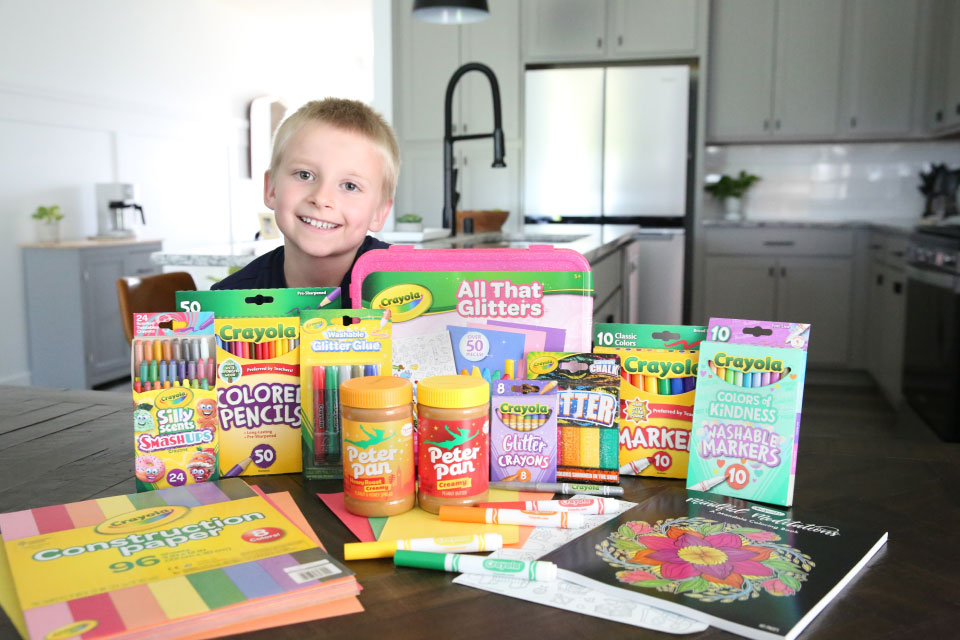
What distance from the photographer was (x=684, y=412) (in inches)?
31.9

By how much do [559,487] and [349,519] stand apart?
0.68ft

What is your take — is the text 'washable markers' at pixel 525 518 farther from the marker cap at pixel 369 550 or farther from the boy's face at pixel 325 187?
the boy's face at pixel 325 187

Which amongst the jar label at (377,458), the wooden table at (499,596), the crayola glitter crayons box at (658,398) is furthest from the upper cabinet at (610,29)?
the jar label at (377,458)

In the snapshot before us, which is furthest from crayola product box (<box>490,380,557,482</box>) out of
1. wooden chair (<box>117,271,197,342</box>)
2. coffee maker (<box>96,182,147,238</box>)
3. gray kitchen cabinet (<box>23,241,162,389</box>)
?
coffee maker (<box>96,182,147,238</box>)

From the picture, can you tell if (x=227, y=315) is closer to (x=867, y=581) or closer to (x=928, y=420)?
(x=867, y=581)

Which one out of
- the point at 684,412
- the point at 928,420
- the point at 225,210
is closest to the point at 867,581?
the point at 684,412

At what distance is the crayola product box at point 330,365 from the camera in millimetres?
793

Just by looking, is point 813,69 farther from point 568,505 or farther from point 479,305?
point 568,505

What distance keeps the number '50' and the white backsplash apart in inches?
196

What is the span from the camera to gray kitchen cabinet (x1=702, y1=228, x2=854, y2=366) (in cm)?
463

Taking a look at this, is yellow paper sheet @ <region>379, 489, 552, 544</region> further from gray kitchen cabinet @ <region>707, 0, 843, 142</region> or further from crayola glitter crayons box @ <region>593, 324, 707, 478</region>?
gray kitchen cabinet @ <region>707, 0, 843, 142</region>

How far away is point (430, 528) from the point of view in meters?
0.67

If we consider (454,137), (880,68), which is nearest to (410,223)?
(454,137)

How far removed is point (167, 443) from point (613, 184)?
419 centimetres
